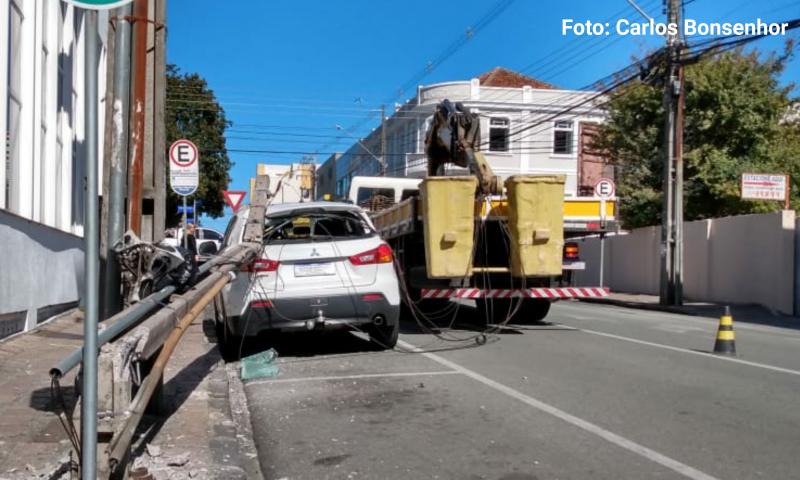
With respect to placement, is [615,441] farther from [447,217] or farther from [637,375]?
[447,217]

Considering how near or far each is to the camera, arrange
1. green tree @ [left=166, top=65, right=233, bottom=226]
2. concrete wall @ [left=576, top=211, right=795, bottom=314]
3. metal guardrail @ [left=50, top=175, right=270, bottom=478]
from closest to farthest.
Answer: metal guardrail @ [left=50, top=175, right=270, bottom=478] → concrete wall @ [left=576, top=211, right=795, bottom=314] → green tree @ [left=166, top=65, right=233, bottom=226]

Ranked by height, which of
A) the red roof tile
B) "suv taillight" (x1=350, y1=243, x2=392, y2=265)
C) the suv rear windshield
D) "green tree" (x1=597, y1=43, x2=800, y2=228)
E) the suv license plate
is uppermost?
the red roof tile

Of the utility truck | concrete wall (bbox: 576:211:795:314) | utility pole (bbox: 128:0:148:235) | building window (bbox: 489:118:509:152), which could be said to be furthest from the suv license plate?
building window (bbox: 489:118:509:152)

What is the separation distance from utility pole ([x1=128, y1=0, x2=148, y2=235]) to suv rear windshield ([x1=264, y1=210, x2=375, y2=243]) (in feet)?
8.67

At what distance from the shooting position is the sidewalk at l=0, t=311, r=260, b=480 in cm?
509

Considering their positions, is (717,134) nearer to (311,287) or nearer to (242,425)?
(311,287)

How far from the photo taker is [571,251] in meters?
13.1

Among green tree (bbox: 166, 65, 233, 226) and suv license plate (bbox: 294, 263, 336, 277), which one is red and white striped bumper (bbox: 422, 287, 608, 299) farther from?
green tree (bbox: 166, 65, 233, 226)

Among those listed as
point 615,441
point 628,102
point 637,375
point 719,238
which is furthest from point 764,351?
point 628,102

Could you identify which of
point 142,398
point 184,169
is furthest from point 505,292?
point 142,398

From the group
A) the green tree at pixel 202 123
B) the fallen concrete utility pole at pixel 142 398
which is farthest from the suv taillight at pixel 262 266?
the green tree at pixel 202 123

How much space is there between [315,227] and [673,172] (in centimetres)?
1389

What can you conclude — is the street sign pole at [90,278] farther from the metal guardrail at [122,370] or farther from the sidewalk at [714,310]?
the sidewalk at [714,310]

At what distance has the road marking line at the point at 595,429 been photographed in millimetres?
5219
